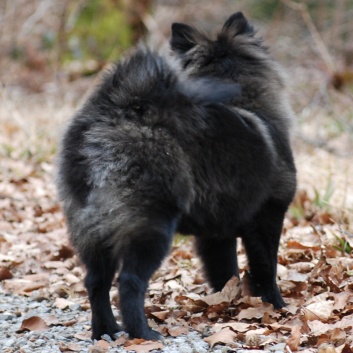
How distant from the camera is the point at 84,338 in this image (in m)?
3.93

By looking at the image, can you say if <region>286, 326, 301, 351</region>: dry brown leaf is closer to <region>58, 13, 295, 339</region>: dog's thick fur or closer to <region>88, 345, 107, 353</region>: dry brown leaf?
<region>58, 13, 295, 339</region>: dog's thick fur

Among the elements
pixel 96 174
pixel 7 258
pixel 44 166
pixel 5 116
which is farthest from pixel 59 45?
pixel 96 174

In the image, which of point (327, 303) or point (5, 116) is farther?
point (5, 116)

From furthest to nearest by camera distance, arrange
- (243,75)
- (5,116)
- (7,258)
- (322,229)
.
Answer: (5,116) → (322,229) → (7,258) → (243,75)

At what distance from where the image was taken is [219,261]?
471 cm

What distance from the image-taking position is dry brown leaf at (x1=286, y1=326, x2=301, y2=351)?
3391 mm

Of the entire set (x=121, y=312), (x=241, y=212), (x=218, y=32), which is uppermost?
(x=218, y=32)

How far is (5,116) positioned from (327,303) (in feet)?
26.3

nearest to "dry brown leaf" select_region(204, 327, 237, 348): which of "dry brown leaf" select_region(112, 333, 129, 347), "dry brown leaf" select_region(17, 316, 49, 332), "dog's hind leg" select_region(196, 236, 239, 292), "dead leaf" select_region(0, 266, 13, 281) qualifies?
"dry brown leaf" select_region(112, 333, 129, 347)

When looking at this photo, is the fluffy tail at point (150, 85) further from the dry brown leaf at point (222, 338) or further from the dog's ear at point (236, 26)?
the dry brown leaf at point (222, 338)

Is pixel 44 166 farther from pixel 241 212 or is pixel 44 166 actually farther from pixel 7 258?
pixel 241 212

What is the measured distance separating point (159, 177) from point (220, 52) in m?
1.45

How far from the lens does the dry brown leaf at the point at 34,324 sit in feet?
13.6

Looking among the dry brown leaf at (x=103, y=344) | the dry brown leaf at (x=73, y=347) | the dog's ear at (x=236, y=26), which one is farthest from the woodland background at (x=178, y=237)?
the dry brown leaf at (x=73, y=347)
